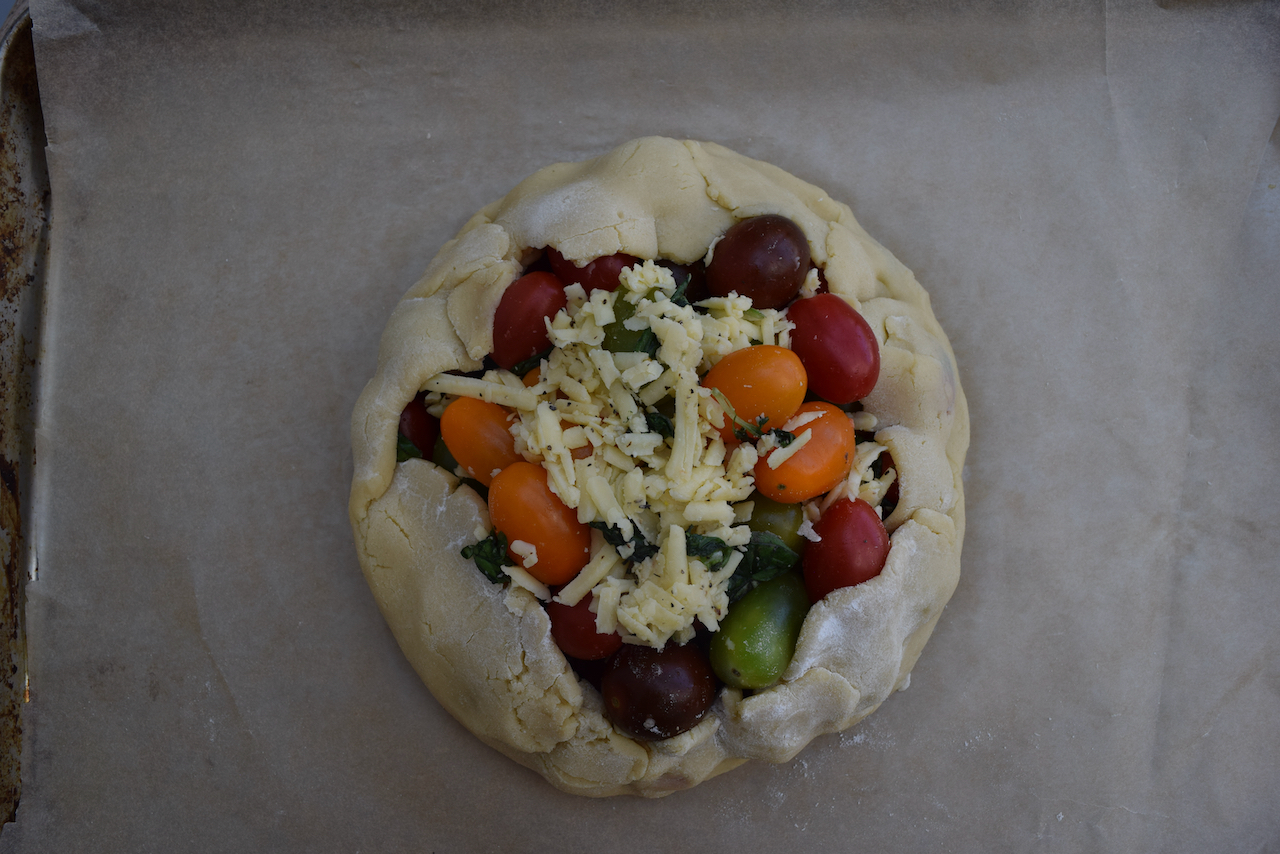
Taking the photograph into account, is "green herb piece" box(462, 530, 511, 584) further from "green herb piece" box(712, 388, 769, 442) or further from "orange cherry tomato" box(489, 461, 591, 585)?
"green herb piece" box(712, 388, 769, 442)

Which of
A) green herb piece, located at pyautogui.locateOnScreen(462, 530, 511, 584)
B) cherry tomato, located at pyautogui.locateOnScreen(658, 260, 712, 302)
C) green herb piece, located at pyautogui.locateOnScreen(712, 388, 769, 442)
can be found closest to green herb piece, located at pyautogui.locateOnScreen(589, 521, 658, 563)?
green herb piece, located at pyautogui.locateOnScreen(462, 530, 511, 584)

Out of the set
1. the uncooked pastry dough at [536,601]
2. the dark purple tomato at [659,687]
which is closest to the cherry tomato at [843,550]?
the uncooked pastry dough at [536,601]

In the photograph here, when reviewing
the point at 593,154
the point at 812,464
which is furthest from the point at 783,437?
the point at 593,154

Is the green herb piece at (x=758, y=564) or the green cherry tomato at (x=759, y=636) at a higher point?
the green herb piece at (x=758, y=564)

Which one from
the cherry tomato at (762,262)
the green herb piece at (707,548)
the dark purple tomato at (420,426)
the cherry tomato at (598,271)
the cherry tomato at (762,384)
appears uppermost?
the cherry tomato at (762,262)

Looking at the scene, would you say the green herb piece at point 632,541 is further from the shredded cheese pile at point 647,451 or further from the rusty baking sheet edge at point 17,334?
the rusty baking sheet edge at point 17,334

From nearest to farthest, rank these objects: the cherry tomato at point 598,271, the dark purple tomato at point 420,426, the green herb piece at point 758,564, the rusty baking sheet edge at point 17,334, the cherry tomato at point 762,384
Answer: the cherry tomato at point 762,384 → the green herb piece at point 758,564 → the cherry tomato at point 598,271 → the dark purple tomato at point 420,426 → the rusty baking sheet edge at point 17,334

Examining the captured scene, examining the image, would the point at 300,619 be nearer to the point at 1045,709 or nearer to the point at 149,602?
the point at 149,602

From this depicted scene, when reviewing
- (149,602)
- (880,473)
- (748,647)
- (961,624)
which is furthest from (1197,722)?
(149,602)
